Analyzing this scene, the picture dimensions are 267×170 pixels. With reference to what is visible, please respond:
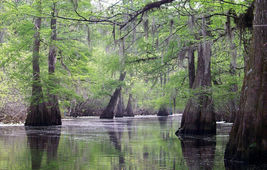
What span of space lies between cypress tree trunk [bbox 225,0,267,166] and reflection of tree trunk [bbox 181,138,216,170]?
20.4 inches

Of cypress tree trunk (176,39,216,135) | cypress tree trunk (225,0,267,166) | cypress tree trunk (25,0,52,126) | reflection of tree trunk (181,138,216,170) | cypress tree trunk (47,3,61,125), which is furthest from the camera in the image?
cypress tree trunk (47,3,61,125)

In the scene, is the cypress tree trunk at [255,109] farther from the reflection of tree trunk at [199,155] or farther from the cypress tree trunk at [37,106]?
the cypress tree trunk at [37,106]

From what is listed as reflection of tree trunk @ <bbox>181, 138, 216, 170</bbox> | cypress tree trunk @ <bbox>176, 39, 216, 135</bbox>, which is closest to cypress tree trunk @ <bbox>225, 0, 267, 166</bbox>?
reflection of tree trunk @ <bbox>181, 138, 216, 170</bbox>

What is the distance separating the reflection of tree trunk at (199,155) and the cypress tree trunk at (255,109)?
52 cm

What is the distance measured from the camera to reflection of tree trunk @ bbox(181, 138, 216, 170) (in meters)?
7.82

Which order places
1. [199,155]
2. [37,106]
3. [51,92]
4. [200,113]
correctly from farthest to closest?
[51,92]
[37,106]
[200,113]
[199,155]

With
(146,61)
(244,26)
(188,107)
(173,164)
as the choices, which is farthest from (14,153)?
(146,61)

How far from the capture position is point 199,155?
9422 mm

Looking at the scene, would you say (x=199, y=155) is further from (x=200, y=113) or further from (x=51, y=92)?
(x=51, y=92)

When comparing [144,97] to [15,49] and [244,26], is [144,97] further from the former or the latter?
[244,26]

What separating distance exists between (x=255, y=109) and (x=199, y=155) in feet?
7.64

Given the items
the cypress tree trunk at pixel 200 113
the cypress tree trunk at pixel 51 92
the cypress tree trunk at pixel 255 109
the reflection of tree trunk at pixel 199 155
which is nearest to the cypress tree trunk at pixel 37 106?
the cypress tree trunk at pixel 51 92

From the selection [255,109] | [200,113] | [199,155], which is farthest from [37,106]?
[255,109]

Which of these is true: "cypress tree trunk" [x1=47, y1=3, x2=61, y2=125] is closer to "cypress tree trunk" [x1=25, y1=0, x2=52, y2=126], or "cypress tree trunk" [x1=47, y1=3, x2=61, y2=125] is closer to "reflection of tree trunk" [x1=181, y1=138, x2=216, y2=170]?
"cypress tree trunk" [x1=25, y1=0, x2=52, y2=126]
